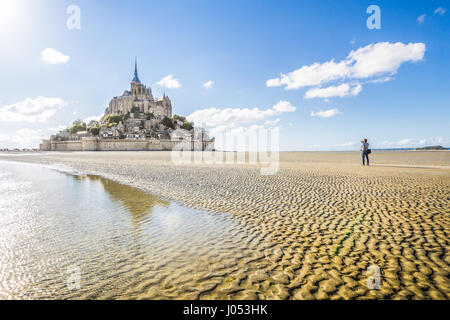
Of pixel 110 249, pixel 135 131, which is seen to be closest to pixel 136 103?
pixel 135 131

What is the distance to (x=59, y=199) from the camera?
8.84 meters

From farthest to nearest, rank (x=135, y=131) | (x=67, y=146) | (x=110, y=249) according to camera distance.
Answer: (x=135, y=131)
(x=67, y=146)
(x=110, y=249)

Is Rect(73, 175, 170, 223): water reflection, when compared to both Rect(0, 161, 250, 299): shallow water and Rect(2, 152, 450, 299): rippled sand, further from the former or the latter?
Rect(2, 152, 450, 299): rippled sand

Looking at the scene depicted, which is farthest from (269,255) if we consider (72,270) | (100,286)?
(72,270)

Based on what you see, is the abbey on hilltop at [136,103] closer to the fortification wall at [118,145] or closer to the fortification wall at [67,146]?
the fortification wall at [118,145]

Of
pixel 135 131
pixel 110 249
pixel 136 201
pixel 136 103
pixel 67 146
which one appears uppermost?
pixel 136 103

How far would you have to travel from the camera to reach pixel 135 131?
10506 cm

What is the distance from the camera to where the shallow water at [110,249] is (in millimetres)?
3182

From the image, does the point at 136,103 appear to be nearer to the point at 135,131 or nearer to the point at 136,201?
the point at 135,131

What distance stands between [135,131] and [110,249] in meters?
110

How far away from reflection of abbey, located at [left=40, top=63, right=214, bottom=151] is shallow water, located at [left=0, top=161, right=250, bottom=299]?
93.2 metres

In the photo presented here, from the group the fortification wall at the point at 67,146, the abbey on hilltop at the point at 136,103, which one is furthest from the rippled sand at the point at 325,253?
the abbey on hilltop at the point at 136,103
